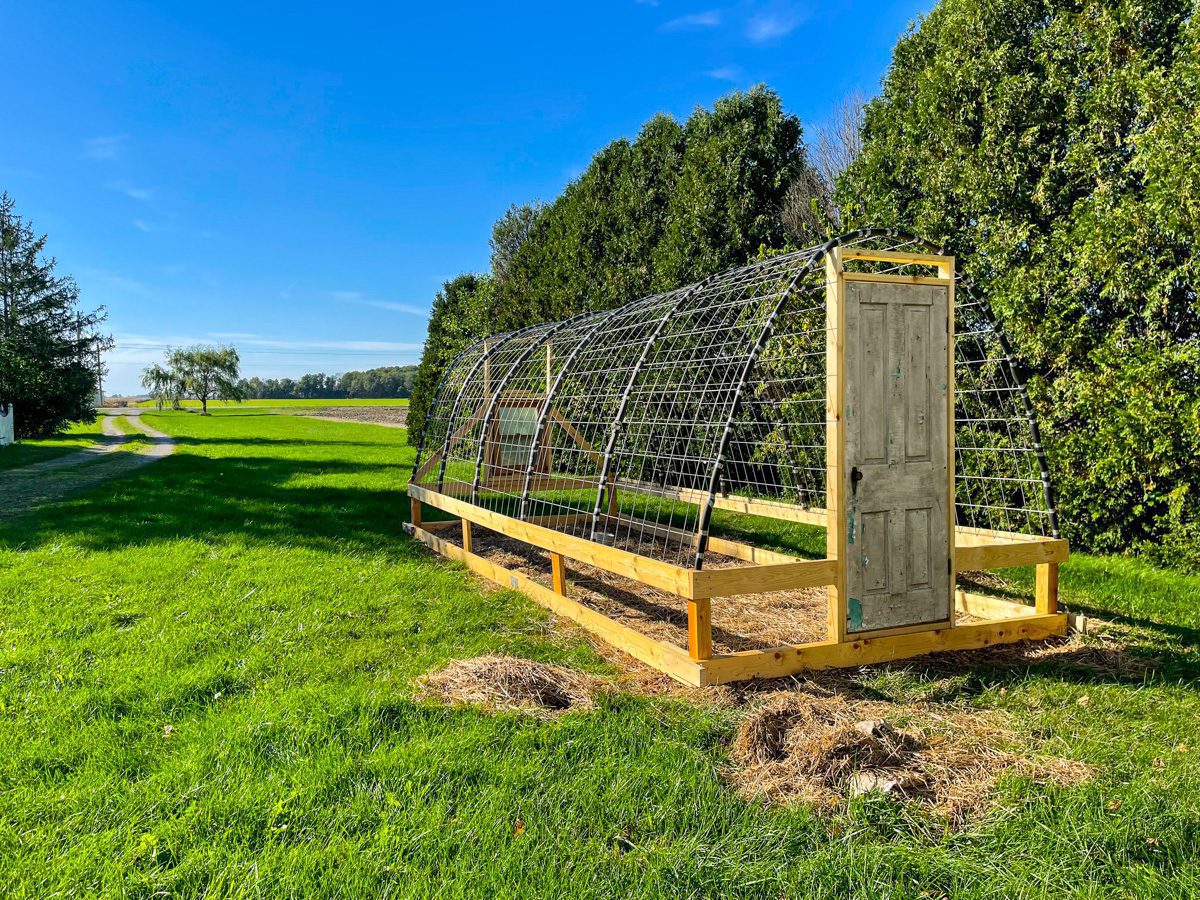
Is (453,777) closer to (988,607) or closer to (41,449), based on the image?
(988,607)

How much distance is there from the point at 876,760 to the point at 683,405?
5.71m

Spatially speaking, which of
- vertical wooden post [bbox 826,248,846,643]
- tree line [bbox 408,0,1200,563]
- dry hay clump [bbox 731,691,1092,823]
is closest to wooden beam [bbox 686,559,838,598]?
vertical wooden post [bbox 826,248,846,643]

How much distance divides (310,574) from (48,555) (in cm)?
308

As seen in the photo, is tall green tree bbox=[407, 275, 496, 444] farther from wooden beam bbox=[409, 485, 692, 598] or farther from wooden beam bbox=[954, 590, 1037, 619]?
wooden beam bbox=[954, 590, 1037, 619]

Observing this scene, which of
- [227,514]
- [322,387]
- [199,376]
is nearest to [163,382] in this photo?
[199,376]

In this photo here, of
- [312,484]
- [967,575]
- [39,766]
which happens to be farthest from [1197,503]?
[312,484]

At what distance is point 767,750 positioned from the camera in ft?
12.0

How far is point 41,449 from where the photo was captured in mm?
22922

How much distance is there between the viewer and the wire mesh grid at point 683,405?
6.45 metres

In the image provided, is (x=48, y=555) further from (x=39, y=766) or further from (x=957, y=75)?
(x=957, y=75)

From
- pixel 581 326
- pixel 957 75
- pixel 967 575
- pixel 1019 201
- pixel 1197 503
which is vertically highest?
pixel 957 75

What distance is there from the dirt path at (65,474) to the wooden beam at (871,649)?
35.9ft

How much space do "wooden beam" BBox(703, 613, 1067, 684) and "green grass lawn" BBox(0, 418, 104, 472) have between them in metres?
18.8

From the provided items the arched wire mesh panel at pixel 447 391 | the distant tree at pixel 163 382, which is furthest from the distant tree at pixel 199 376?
the arched wire mesh panel at pixel 447 391
